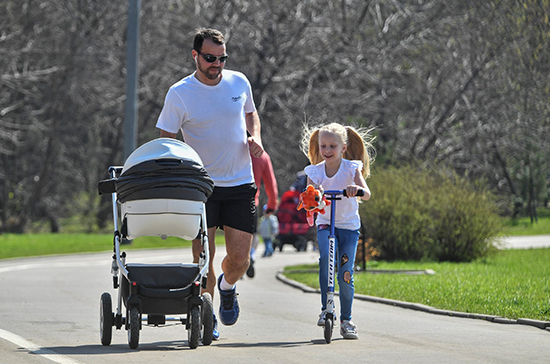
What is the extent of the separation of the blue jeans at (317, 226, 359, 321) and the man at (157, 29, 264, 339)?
0.61 meters

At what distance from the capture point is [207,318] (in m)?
7.19

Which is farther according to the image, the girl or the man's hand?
the girl

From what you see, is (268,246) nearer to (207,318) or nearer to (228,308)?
(228,308)

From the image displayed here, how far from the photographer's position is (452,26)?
28.5 meters

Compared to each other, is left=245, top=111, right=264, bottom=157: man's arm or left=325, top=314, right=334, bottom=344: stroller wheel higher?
left=245, top=111, right=264, bottom=157: man's arm

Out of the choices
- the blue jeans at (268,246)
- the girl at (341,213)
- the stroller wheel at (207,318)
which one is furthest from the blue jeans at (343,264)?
the blue jeans at (268,246)

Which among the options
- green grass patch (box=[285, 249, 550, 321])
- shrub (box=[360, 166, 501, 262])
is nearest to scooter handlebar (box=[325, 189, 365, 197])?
green grass patch (box=[285, 249, 550, 321])

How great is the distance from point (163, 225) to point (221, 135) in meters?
1.06

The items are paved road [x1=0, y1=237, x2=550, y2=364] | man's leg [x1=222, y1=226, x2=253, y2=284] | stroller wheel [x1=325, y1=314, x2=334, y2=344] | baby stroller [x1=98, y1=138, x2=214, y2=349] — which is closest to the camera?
paved road [x1=0, y1=237, x2=550, y2=364]

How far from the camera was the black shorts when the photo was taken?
26.0ft

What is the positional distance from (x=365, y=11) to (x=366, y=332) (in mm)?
21609

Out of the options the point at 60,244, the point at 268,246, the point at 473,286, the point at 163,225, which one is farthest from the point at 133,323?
the point at 60,244

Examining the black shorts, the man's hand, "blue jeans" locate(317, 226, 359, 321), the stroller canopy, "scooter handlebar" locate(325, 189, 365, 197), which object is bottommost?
"blue jeans" locate(317, 226, 359, 321)

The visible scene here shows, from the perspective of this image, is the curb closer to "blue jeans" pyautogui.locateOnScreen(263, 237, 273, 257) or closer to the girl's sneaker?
the girl's sneaker
